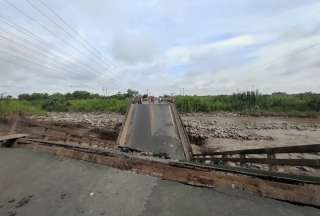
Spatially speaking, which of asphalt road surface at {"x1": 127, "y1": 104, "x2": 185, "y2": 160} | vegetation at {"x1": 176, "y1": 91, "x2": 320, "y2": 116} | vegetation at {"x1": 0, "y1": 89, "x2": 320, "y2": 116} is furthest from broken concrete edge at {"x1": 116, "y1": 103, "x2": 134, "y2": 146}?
vegetation at {"x1": 176, "y1": 91, "x2": 320, "y2": 116}

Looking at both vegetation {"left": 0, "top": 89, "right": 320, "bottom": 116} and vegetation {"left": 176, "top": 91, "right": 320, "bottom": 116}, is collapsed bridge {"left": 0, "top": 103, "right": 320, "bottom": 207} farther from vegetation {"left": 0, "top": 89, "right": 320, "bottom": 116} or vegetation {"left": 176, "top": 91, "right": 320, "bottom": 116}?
vegetation {"left": 176, "top": 91, "right": 320, "bottom": 116}

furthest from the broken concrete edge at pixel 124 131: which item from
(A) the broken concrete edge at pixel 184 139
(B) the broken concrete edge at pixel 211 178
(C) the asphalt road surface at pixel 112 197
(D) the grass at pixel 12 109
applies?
(D) the grass at pixel 12 109

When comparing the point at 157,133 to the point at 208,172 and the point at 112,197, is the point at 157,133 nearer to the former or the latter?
the point at 208,172

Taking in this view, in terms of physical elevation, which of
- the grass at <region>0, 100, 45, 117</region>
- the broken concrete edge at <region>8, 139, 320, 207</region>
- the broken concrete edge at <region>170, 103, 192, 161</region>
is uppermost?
the grass at <region>0, 100, 45, 117</region>

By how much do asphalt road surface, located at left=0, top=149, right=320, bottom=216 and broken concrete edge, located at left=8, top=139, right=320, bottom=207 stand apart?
7 cm

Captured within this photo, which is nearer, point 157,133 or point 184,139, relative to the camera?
point 184,139

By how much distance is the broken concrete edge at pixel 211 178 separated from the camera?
2.08 metres

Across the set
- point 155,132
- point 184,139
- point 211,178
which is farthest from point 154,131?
point 211,178

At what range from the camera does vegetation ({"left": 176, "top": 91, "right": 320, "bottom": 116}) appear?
39.1m

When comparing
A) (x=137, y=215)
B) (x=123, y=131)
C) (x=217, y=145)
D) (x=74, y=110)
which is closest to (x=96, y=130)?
(x=123, y=131)

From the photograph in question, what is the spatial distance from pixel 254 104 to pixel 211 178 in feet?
144

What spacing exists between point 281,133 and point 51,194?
2370cm

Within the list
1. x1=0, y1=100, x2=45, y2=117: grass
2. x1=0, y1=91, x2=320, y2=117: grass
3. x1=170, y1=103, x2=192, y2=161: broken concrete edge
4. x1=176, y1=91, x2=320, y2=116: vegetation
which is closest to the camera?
x1=170, y1=103, x2=192, y2=161: broken concrete edge

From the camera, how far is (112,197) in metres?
2.44
